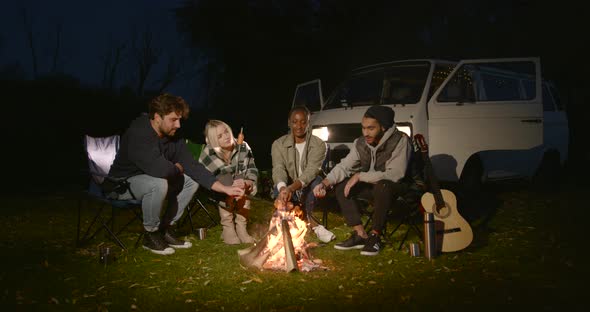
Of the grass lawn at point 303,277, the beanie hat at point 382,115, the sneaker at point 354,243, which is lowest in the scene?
the grass lawn at point 303,277

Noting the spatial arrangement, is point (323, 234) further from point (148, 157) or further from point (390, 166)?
point (148, 157)

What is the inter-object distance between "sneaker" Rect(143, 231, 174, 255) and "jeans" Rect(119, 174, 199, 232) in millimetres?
66

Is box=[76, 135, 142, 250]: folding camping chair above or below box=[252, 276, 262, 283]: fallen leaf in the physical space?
above

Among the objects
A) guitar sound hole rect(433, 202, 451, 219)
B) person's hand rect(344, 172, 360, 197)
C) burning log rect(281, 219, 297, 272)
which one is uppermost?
person's hand rect(344, 172, 360, 197)

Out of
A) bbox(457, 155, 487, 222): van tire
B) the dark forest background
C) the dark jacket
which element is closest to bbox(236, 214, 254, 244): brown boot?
the dark jacket

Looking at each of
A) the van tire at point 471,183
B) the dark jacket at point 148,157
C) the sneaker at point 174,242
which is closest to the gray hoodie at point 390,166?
the dark jacket at point 148,157

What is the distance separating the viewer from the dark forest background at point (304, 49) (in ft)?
46.5

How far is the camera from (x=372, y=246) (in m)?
4.64

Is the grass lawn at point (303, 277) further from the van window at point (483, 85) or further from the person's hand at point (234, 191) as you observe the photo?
the van window at point (483, 85)

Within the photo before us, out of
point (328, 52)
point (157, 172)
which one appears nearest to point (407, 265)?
point (157, 172)

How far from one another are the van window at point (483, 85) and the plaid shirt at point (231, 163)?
3.04 metres

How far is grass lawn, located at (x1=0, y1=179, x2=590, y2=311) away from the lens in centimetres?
342

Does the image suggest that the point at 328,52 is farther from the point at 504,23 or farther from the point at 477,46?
the point at 504,23

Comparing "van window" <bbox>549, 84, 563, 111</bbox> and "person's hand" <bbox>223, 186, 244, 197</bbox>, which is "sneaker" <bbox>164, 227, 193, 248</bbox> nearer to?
"person's hand" <bbox>223, 186, 244, 197</bbox>
